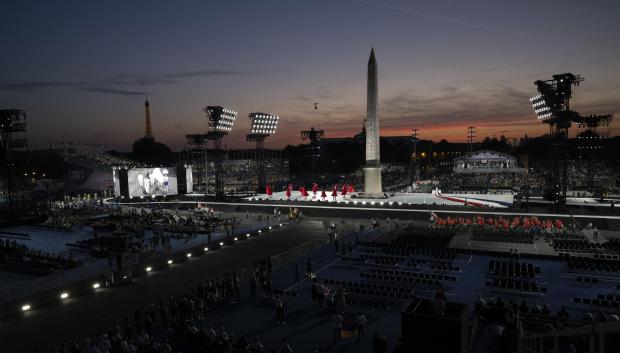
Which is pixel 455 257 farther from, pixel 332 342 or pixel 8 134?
pixel 8 134

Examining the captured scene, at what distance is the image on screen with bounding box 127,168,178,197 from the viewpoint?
51.0 meters

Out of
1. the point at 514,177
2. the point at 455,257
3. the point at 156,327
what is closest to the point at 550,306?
the point at 455,257

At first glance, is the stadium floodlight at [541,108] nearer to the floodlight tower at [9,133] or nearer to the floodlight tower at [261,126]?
the floodlight tower at [261,126]

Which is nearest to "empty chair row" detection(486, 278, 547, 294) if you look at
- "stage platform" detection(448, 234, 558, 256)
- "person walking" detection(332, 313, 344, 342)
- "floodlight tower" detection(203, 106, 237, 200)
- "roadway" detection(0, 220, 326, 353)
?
"stage platform" detection(448, 234, 558, 256)

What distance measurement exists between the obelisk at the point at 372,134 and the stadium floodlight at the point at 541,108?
15.2m

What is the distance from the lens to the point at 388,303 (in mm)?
15469

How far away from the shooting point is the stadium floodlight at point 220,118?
49531 mm

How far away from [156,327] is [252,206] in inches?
1185

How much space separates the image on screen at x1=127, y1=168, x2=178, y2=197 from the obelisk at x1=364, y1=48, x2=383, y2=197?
25.9 m

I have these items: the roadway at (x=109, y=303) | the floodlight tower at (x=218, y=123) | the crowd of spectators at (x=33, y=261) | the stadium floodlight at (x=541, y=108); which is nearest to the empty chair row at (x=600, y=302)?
the roadway at (x=109, y=303)

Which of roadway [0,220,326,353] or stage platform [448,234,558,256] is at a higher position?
roadway [0,220,326,353]

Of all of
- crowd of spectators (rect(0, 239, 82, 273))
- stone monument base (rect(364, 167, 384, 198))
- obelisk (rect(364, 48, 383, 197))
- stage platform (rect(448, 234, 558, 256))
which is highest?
obelisk (rect(364, 48, 383, 197))

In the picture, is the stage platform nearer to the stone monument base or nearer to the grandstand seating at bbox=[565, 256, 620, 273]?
the grandstand seating at bbox=[565, 256, 620, 273]

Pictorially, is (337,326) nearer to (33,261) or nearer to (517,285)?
(517,285)
